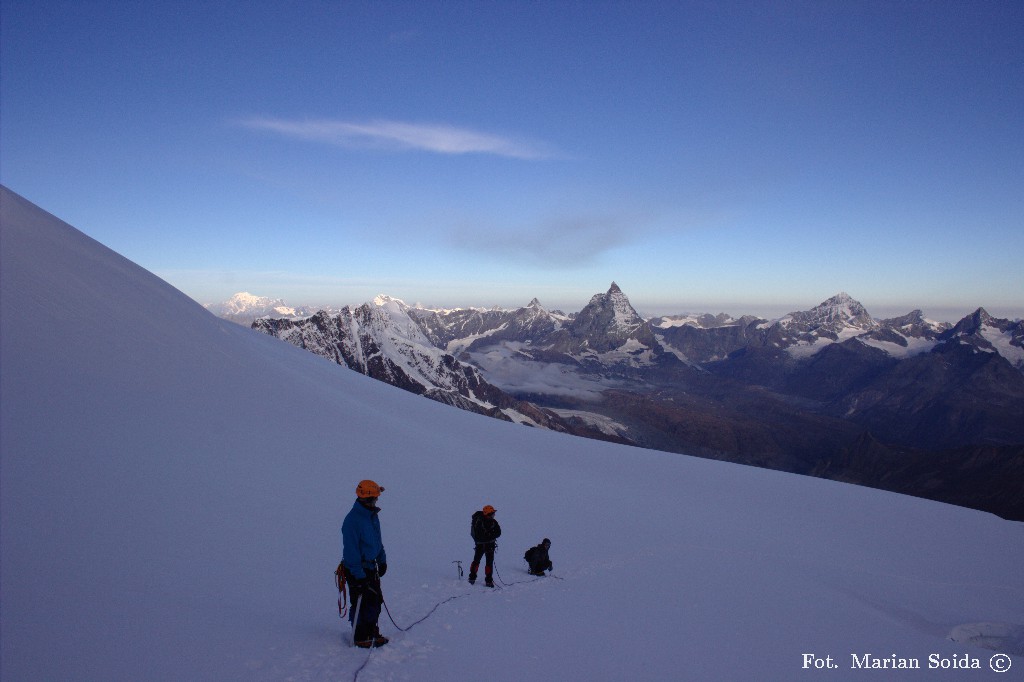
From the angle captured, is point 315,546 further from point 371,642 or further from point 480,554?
point 371,642

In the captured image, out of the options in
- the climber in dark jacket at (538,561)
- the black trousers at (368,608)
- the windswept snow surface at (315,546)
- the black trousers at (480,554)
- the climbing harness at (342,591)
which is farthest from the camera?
the climber in dark jacket at (538,561)

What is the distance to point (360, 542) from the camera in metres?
7.10

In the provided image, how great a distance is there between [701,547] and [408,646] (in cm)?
1104

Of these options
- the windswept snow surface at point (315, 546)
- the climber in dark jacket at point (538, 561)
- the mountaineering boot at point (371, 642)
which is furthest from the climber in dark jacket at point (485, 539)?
the mountaineering boot at point (371, 642)

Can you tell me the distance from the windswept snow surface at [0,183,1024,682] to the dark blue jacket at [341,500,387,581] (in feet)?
3.69

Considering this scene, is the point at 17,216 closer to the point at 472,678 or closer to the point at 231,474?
the point at 231,474

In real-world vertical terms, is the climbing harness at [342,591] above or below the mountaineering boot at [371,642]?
above

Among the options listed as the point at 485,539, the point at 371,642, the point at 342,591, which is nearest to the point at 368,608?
the point at 371,642

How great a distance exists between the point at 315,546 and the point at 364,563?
3.81 meters

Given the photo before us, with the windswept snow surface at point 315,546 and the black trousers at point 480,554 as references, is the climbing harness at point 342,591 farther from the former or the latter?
the black trousers at point 480,554

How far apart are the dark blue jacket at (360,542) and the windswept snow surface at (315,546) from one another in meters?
1.12

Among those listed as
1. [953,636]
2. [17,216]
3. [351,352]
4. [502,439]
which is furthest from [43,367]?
[351,352]

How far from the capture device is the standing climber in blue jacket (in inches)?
274

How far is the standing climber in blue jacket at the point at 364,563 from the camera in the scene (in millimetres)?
6969
